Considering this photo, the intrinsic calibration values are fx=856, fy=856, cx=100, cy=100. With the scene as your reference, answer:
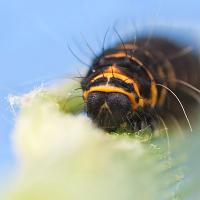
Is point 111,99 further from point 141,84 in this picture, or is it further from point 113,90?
point 141,84

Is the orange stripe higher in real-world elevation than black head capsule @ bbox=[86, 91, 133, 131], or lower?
higher

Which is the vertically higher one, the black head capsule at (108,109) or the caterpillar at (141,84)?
the caterpillar at (141,84)

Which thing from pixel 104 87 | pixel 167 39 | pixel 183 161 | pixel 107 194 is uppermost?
pixel 167 39

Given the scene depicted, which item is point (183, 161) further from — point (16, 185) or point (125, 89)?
point (16, 185)

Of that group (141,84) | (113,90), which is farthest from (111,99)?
(141,84)

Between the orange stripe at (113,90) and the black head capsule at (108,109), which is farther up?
the orange stripe at (113,90)

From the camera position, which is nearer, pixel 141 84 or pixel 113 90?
pixel 113 90

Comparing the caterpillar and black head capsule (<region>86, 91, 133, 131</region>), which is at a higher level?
the caterpillar

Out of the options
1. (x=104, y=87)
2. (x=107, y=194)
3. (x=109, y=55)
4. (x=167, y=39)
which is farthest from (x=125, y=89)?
(x=167, y=39)
